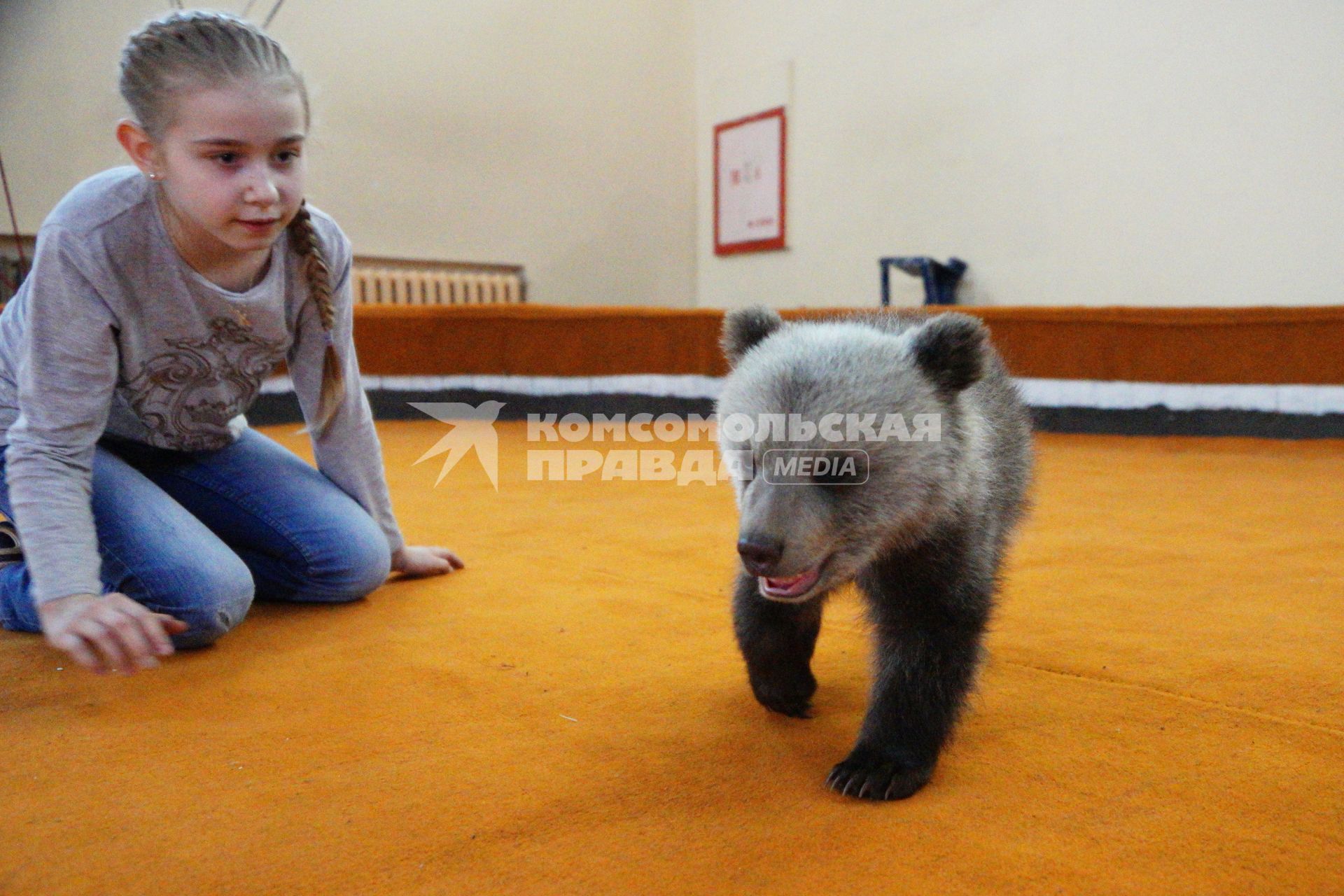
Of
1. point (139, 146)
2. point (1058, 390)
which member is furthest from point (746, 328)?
point (1058, 390)

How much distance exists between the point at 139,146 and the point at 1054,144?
6.36 meters

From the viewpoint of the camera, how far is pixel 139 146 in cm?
152

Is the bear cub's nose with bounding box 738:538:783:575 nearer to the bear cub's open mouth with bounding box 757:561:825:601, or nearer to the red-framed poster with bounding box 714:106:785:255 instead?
the bear cub's open mouth with bounding box 757:561:825:601

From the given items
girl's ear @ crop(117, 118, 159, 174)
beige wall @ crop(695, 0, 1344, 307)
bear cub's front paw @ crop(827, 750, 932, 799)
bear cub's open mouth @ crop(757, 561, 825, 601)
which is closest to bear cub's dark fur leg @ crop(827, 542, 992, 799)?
bear cub's front paw @ crop(827, 750, 932, 799)

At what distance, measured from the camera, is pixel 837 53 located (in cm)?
788

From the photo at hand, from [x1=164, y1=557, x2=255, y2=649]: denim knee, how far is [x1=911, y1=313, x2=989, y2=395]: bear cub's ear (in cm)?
134

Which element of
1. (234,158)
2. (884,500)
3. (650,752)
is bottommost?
(650,752)

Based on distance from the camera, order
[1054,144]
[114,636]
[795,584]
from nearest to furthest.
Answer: [114,636], [795,584], [1054,144]

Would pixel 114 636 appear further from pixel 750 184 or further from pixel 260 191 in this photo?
pixel 750 184

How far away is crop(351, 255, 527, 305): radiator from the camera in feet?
24.5

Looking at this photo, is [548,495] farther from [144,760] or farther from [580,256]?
[580,256]

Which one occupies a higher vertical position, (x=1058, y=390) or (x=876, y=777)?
(x=1058, y=390)

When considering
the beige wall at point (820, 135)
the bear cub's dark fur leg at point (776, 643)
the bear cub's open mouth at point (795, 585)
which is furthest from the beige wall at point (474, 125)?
the bear cub's open mouth at point (795, 585)

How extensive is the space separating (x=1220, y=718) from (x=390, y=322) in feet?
16.7
